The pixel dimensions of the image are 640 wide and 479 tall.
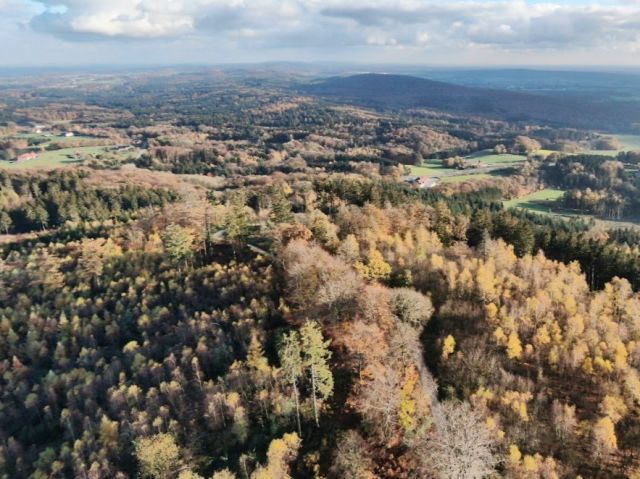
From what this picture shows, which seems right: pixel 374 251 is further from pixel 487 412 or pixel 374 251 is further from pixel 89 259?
pixel 89 259

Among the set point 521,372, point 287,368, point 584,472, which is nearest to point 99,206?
point 287,368

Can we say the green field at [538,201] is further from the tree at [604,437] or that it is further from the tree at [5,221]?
the tree at [5,221]

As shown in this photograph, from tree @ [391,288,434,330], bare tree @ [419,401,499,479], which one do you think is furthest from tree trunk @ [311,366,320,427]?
tree @ [391,288,434,330]

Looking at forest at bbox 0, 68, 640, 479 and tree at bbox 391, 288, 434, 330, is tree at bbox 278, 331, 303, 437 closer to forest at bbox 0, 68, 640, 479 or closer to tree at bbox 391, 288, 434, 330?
forest at bbox 0, 68, 640, 479

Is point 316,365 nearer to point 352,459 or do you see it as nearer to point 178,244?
point 352,459

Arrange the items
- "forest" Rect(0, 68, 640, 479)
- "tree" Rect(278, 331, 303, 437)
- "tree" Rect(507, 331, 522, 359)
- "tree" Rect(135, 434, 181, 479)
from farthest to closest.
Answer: "tree" Rect(507, 331, 522, 359) → "tree" Rect(278, 331, 303, 437) → "forest" Rect(0, 68, 640, 479) → "tree" Rect(135, 434, 181, 479)

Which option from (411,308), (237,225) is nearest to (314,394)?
(411,308)
